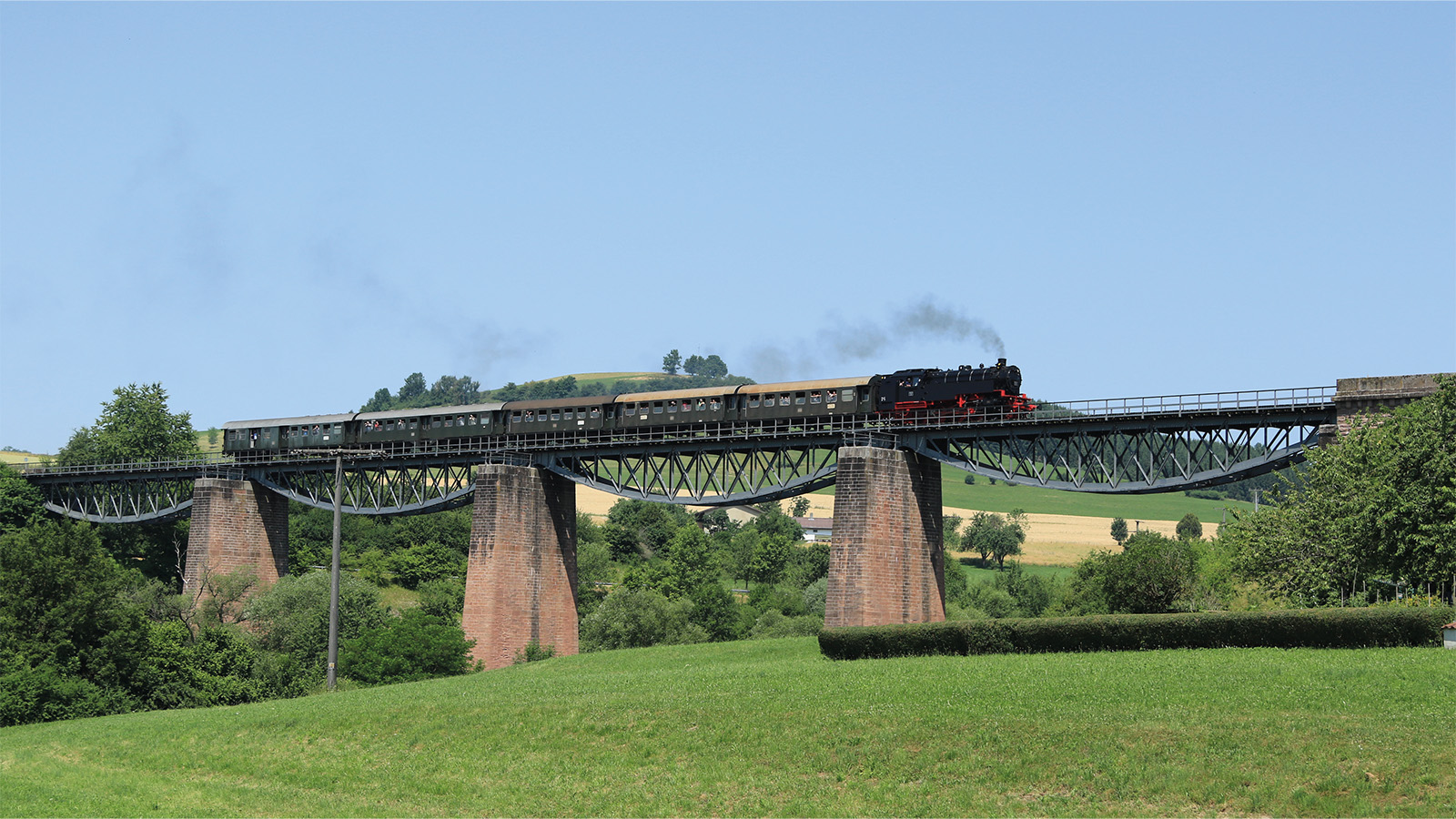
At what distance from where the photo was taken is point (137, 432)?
12344 centimetres

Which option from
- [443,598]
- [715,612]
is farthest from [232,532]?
[715,612]

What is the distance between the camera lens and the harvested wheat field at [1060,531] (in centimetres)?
16175

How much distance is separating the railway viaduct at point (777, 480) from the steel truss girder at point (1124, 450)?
4.1 inches

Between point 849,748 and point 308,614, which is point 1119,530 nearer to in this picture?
point 308,614

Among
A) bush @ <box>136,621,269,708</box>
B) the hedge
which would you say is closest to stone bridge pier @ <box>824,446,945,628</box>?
the hedge

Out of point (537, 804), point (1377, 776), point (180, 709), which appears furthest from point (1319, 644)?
point (180, 709)

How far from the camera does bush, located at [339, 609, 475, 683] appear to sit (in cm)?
6225

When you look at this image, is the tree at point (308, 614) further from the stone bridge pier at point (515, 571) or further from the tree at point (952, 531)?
the tree at point (952, 531)

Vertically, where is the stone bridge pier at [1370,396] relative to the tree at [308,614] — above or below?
above

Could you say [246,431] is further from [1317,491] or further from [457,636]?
[1317,491]

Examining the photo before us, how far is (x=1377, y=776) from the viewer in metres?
23.9

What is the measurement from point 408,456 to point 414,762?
1927 inches

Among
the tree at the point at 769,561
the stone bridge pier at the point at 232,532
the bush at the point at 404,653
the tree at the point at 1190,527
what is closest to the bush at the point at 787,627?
the bush at the point at 404,653

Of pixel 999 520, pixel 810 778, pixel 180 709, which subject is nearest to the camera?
pixel 810 778
